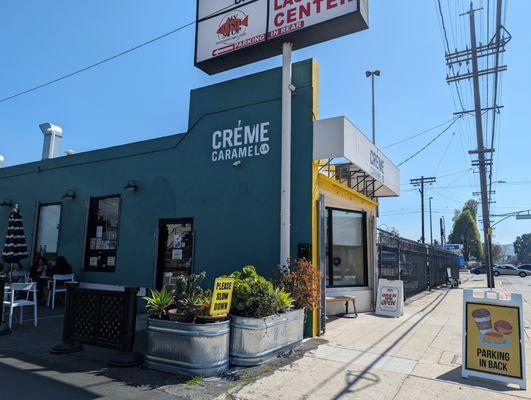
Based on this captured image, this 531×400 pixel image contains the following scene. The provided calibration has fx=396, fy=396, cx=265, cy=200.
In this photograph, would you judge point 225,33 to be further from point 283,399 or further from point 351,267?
point 283,399

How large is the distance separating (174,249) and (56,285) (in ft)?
12.3

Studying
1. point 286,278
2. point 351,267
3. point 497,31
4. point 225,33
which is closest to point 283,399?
point 286,278

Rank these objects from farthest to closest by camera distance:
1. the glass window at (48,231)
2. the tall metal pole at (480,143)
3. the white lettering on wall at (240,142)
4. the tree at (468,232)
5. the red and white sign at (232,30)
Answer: the tree at (468,232) → the tall metal pole at (480,143) → the glass window at (48,231) → the red and white sign at (232,30) → the white lettering on wall at (240,142)

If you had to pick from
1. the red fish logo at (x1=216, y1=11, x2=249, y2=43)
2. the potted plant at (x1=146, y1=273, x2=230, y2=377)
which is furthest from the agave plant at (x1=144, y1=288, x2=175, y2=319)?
the red fish logo at (x1=216, y1=11, x2=249, y2=43)

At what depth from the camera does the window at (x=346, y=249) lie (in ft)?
31.7

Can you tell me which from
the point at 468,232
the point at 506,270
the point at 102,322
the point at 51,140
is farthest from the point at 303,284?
the point at 468,232

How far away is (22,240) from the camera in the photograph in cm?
1043

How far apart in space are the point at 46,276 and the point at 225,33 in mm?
7849

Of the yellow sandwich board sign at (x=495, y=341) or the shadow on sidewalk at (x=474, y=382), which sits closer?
the shadow on sidewalk at (x=474, y=382)

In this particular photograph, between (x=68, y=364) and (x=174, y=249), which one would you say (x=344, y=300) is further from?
(x=68, y=364)

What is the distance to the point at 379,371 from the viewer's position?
5.48m

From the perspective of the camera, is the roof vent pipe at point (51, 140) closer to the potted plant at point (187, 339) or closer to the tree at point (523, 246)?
the potted plant at point (187, 339)

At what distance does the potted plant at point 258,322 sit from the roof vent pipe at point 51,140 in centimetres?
1083

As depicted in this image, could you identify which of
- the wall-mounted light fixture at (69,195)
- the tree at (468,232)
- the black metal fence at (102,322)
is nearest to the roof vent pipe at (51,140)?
the wall-mounted light fixture at (69,195)
